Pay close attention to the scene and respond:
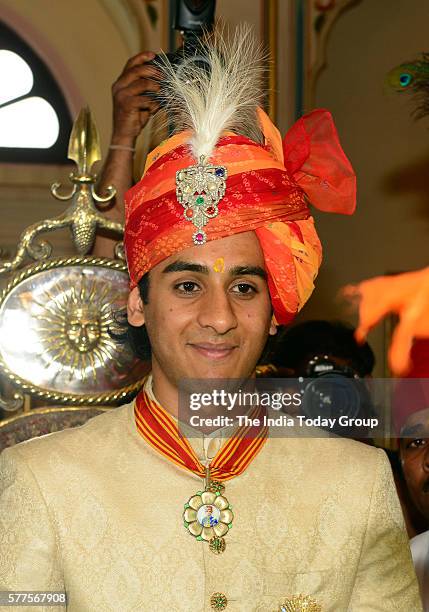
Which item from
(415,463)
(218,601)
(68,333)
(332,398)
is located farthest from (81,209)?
(218,601)

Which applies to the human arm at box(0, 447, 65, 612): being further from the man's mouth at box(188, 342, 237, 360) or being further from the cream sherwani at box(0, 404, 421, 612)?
the man's mouth at box(188, 342, 237, 360)

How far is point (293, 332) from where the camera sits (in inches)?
116

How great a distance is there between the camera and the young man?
1.72m

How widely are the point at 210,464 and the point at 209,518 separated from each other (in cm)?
9

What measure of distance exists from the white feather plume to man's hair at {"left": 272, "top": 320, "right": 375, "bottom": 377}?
902mm

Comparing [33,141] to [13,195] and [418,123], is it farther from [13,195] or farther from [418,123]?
[418,123]

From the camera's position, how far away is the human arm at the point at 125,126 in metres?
2.52

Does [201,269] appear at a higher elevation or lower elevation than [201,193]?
lower

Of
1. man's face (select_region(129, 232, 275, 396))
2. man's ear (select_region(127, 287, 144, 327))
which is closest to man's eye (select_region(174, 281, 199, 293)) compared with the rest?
man's face (select_region(129, 232, 275, 396))

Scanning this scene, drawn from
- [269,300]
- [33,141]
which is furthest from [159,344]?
[33,141]

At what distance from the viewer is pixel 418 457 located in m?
2.25

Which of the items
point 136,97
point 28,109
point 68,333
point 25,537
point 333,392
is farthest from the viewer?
point 28,109

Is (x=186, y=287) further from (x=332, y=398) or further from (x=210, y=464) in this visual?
(x=332, y=398)

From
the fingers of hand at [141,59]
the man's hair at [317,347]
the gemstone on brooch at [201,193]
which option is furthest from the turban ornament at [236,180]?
the man's hair at [317,347]
